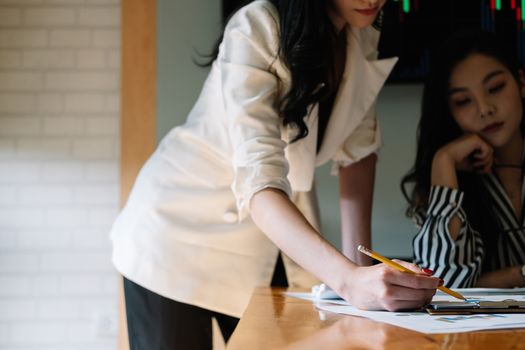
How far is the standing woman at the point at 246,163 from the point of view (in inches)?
52.5

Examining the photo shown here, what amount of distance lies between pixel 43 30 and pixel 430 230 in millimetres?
1714

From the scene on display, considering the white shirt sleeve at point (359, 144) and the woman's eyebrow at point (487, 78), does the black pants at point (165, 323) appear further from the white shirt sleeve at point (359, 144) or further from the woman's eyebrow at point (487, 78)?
the woman's eyebrow at point (487, 78)

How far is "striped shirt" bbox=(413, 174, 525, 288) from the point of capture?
1.67 m

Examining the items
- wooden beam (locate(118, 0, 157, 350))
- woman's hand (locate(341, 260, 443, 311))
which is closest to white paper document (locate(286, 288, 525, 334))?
woman's hand (locate(341, 260, 443, 311))

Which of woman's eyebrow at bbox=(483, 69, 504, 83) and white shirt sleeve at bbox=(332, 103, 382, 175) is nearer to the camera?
white shirt sleeve at bbox=(332, 103, 382, 175)

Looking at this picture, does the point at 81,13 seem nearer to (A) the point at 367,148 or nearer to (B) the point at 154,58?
(B) the point at 154,58

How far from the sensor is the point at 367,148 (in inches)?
65.5

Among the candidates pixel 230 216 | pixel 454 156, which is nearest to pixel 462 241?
pixel 454 156

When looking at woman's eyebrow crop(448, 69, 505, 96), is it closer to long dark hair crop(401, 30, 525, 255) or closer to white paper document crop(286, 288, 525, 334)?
long dark hair crop(401, 30, 525, 255)

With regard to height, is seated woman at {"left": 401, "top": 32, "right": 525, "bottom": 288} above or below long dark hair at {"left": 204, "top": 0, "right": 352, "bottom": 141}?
Result: below

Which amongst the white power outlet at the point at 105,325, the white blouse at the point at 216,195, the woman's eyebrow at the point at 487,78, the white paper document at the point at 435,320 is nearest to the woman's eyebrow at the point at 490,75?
the woman's eyebrow at the point at 487,78

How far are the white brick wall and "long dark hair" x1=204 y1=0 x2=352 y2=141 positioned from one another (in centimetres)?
151

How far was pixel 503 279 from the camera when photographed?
164 cm

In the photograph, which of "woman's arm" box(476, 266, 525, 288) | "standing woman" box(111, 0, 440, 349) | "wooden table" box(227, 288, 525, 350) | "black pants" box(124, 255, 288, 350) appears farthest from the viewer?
"woman's arm" box(476, 266, 525, 288)
